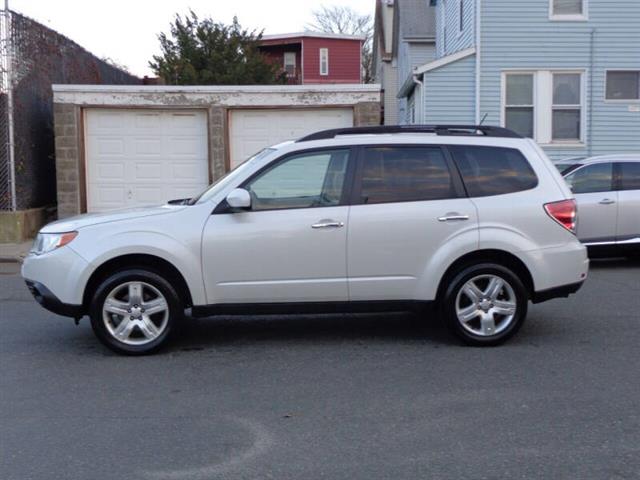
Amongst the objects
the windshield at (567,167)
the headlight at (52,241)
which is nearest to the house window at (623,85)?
the windshield at (567,167)

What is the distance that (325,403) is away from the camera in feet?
18.0

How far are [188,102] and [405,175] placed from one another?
984 centimetres

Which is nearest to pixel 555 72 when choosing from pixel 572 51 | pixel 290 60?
pixel 572 51

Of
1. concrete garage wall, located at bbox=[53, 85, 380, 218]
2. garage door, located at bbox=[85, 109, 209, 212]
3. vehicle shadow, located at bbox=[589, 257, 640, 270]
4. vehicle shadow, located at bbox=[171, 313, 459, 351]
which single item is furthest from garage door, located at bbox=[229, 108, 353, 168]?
vehicle shadow, located at bbox=[171, 313, 459, 351]

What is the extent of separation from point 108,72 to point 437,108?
893 cm

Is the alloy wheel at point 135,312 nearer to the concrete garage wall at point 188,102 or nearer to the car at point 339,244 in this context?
the car at point 339,244

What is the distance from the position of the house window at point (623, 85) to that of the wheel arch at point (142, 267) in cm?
1408

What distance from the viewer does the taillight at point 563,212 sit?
690 centimetres

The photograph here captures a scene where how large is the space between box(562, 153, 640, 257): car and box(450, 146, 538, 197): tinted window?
479 centimetres

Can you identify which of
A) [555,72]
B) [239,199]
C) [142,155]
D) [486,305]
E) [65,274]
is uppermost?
[555,72]

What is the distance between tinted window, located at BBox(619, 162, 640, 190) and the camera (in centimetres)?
1164

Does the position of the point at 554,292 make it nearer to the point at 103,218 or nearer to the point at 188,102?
the point at 103,218

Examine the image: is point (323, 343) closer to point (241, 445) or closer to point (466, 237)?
point (466, 237)

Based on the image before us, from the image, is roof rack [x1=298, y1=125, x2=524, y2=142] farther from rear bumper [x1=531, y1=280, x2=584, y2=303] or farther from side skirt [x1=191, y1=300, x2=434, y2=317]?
side skirt [x1=191, y1=300, x2=434, y2=317]
